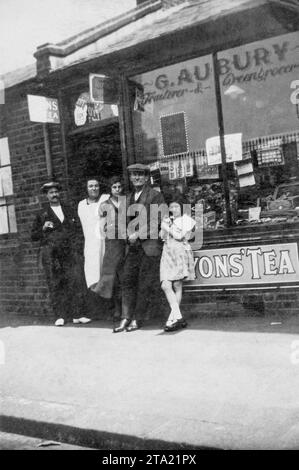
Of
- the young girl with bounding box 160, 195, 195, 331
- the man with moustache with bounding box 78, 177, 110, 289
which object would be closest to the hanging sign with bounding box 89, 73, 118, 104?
the man with moustache with bounding box 78, 177, 110, 289

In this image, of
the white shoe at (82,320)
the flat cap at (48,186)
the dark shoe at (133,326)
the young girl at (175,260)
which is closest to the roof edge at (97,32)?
the flat cap at (48,186)

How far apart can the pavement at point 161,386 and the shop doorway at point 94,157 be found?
7.68 ft

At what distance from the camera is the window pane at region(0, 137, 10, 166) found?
9.13 meters

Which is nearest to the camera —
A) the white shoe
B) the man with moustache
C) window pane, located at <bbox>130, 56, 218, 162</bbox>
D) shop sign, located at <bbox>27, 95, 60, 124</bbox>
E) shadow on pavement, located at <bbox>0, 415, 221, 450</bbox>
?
shadow on pavement, located at <bbox>0, 415, 221, 450</bbox>

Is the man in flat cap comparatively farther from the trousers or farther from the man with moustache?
the trousers

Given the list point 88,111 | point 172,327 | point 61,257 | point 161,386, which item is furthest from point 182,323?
point 88,111

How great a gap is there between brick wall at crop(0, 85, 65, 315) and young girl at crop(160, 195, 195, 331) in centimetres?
239

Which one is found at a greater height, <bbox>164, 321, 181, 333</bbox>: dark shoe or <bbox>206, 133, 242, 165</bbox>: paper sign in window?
<bbox>206, 133, 242, 165</bbox>: paper sign in window

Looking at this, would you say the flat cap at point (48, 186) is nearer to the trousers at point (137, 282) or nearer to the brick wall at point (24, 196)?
the brick wall at point (24, 196)

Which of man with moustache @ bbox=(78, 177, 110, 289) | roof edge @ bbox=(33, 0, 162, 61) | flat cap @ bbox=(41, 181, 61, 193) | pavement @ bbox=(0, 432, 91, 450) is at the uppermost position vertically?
roof edge @ bbox=(33, 0, 162, 61)

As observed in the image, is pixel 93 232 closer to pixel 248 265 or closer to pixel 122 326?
pixel 122 326

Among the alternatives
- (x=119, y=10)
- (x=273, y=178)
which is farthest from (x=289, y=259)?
(x=119, y=10)

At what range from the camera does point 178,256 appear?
668 cm

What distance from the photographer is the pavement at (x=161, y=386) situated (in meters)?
3.71
